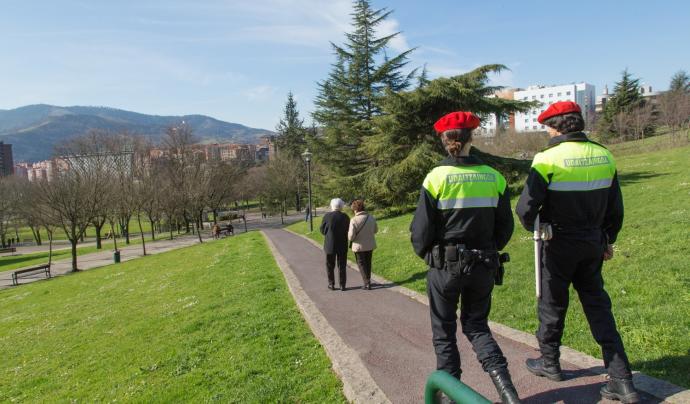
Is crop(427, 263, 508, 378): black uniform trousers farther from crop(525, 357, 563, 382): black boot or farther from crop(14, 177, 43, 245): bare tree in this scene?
crop(14, 177, 43, 245): bare tree

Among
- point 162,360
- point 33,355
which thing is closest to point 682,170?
point 162,360

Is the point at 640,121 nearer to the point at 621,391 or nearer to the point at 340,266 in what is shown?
the point at 340,266

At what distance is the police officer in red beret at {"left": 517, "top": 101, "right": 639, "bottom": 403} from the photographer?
3494 mm

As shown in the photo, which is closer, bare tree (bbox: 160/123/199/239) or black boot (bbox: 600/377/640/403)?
black boot (bbox: 600/377/640/403)

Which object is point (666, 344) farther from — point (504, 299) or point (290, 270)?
point (290, 270)

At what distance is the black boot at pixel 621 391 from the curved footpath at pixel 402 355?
4.1 inches

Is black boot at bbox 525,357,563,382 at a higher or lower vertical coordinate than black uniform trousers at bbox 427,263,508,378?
lower

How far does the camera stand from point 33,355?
9.02 meters

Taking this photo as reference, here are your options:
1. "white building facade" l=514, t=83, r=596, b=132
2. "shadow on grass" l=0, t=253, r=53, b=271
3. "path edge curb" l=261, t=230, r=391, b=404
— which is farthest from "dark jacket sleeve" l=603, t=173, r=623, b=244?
"white building facade" l=514, t=83, r=596, b=132

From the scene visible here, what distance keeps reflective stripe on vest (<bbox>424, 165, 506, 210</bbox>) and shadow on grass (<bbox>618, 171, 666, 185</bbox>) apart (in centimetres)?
Result: 1604

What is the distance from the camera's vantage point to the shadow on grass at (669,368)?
363 centimetres

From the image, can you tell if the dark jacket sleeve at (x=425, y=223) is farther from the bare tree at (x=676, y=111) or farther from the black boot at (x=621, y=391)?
the bare tree at (x=676, y=111)

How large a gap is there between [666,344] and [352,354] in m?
3.17

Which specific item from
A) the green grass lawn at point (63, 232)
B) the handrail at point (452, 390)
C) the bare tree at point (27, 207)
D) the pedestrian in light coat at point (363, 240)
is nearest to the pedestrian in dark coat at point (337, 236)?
the pedestrian in light coat at point (363, 240)
